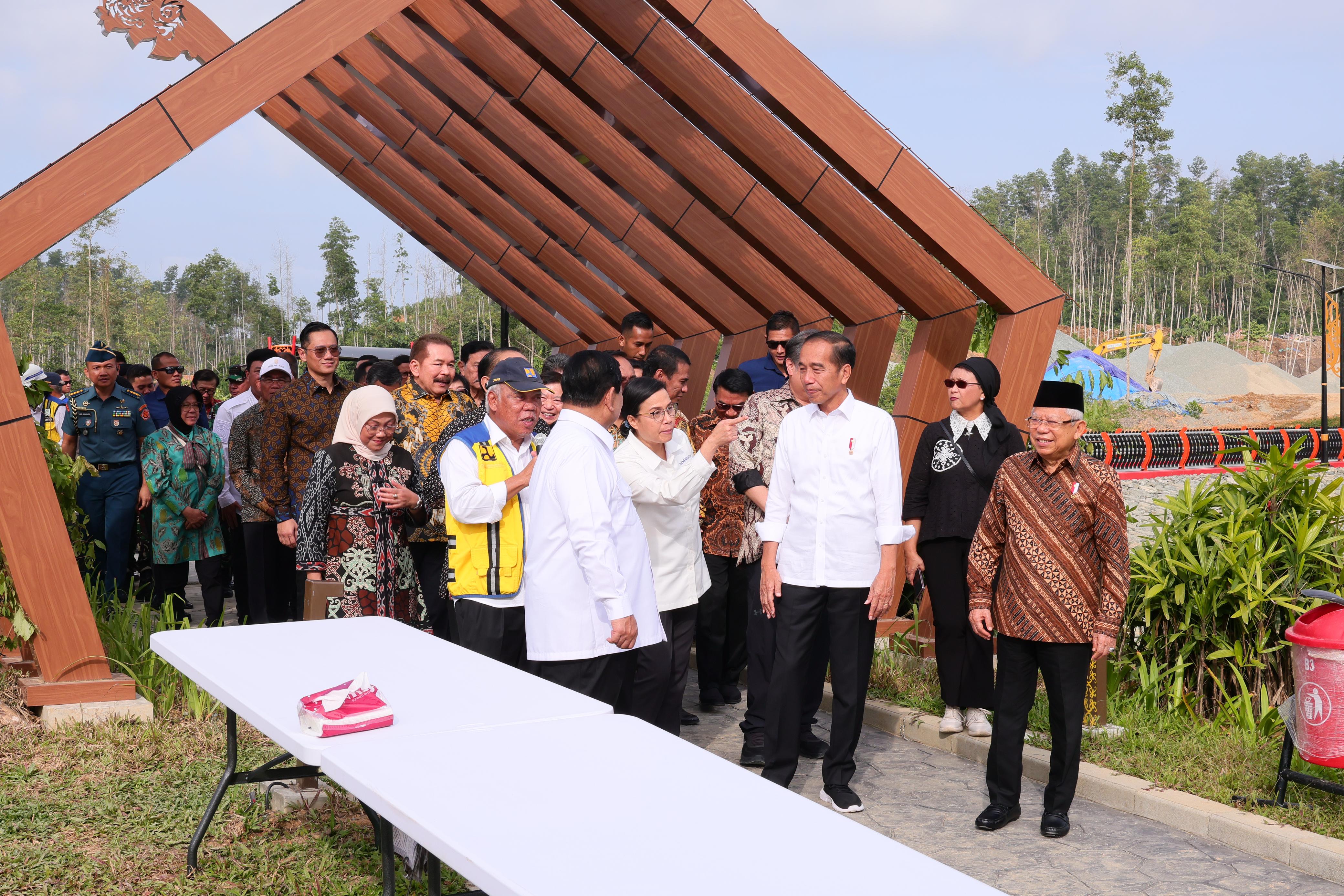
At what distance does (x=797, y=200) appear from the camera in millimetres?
7383

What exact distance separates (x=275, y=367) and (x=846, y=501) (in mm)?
5011

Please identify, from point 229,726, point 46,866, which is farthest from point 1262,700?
point 46,866

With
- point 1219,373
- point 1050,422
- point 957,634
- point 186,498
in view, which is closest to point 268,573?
point 186,498

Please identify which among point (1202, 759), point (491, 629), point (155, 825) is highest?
point (491, 629)

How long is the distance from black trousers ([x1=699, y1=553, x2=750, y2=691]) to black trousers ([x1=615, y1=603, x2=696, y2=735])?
1544 mm

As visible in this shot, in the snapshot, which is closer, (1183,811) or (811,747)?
(1183,811)

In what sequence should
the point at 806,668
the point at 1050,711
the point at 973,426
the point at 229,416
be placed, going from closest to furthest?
the point at 1050,711 → the point at 806,668 → the point at 973,426 → the point at 229,416

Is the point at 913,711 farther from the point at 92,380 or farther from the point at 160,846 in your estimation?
the point at 92,380

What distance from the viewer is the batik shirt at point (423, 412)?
613 centimetres

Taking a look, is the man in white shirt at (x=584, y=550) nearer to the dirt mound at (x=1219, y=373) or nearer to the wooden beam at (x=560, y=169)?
the wooden beam at (x=560, y=169)

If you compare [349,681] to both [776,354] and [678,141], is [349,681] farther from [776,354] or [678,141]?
[678,141]

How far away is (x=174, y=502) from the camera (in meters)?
7.89

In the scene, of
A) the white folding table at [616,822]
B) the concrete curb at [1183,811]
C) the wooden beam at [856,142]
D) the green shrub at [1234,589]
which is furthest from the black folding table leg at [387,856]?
the wooden beam at [856,142]

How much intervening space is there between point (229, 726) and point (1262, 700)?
Answer: 446 centimetres
